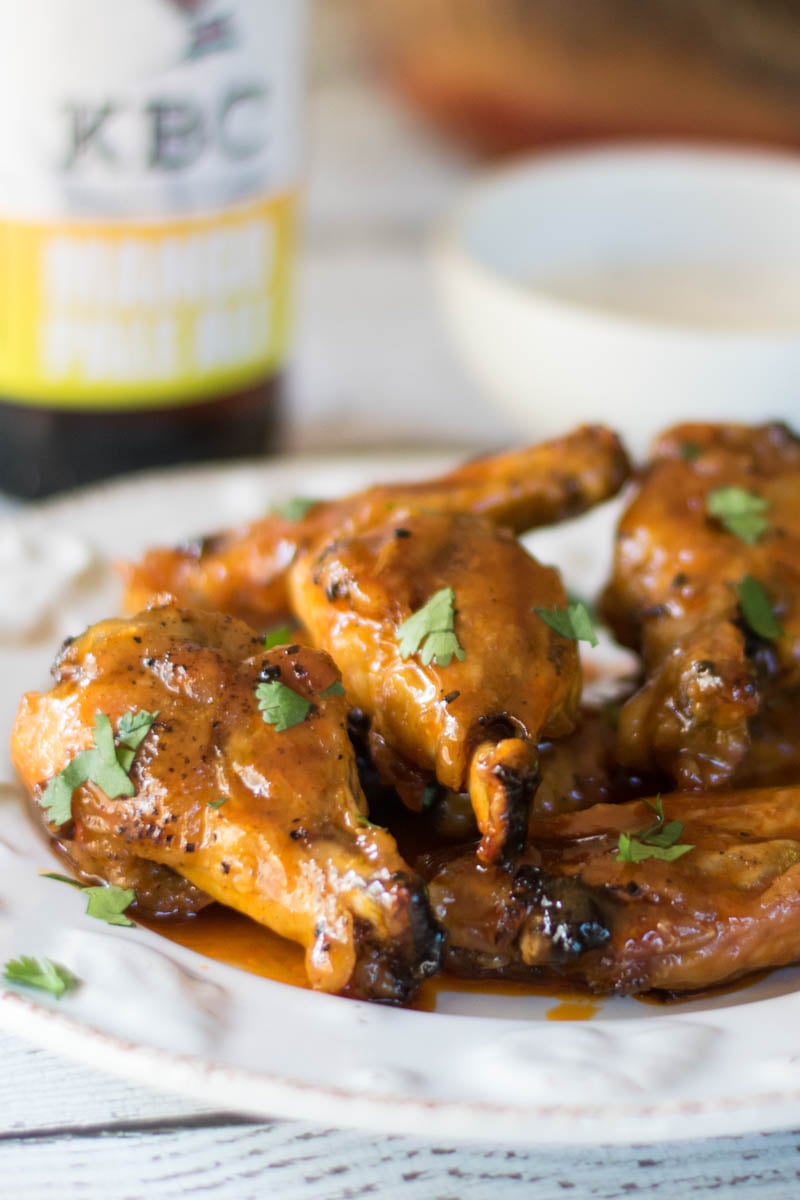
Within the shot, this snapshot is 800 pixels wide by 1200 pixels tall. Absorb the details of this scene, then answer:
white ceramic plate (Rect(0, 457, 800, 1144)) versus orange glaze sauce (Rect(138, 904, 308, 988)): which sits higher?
white ceramic plate (Rect(0, 457, 800, 1144))

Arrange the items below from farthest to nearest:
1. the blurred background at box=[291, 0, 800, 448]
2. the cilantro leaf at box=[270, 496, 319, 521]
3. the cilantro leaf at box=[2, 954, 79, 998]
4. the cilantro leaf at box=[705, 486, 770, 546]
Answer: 1. the blurred background at box=[291, 0, 800, 448]
2. the cilantro leaf at box=[270, 496, 319, 521]
3. the cilantro leaf at box=[705, 486, 770, 546]
4. the cilantro leaf at box=[2, 954, 79, 998]

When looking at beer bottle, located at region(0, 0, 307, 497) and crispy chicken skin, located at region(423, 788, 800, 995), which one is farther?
beer bottle, located at region(0, 0, 307, 497)

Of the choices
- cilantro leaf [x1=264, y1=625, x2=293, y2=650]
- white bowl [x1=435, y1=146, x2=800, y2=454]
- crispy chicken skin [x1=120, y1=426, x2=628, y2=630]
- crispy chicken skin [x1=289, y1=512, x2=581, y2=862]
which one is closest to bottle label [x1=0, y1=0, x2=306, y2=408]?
white bowl [x1=435, y1=146, x2=800, y2=454]

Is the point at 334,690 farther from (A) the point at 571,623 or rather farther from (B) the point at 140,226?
(B) the point at 140,226

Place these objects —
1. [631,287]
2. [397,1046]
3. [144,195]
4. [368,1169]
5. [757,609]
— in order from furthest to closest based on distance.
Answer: [631,287]
[144,195]
[757,609]
[368,1169]
[397,1046]

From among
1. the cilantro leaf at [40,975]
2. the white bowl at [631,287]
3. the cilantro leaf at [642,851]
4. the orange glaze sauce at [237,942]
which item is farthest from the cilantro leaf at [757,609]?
the white bowl at [631,287]

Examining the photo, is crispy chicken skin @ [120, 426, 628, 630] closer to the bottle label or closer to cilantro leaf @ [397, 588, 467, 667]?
cilantro leaf @ [397, 588, 467, 667]

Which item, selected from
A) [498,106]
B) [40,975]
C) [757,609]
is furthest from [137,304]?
[498,106]
